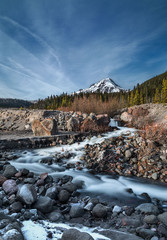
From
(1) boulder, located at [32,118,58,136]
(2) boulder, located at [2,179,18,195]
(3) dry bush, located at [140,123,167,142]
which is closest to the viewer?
(2) boulder, located at [2,179,18,195]

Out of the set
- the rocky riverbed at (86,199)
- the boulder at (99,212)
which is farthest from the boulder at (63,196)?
the boulder at (99,212)

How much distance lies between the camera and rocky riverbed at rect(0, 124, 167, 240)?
195 centimetres

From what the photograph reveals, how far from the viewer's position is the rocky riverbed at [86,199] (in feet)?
6.41

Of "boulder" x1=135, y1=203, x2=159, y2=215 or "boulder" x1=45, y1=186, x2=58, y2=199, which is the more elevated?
"boulder" x1=45, y1=186, x2=58, y2=199

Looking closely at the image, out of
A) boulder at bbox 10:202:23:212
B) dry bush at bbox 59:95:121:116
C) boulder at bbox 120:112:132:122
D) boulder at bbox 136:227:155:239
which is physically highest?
dry bush at bbox 59:95:121:116

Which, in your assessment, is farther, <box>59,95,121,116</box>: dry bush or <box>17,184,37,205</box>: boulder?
<box>59,95,121,116</box>: dry bush

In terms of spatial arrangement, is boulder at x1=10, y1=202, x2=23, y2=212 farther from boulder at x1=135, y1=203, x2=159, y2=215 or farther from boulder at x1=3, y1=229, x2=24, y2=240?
boulder at x1=135, y1=203, x2=159, y2=215

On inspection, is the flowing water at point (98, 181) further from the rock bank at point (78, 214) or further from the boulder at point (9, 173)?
the boulder at point (9, 173)

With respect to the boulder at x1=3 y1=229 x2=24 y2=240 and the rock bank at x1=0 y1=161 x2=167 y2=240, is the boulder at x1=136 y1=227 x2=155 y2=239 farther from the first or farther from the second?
the boulder at x1=3 y1=229 x2=24 y2=240

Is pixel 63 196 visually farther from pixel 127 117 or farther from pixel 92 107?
pixel 127 117

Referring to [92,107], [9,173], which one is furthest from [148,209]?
[92,107]

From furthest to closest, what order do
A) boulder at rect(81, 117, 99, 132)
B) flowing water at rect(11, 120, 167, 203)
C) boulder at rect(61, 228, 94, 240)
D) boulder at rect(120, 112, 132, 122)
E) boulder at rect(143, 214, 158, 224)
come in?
boulder at rect(120, 112, 132, 122) → boulder at rect(81, 117, 99, 132) → flowing water at rect(11, 120, 167, 203) → boulder at rect(143, 214, 158, 224) → boulder at rect(61, 228, 94, 240)

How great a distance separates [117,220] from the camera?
2.38 meters

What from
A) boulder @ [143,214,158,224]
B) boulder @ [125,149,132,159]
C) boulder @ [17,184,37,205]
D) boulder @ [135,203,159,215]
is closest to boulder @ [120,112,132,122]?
boulder @ [125,149,132,159]
